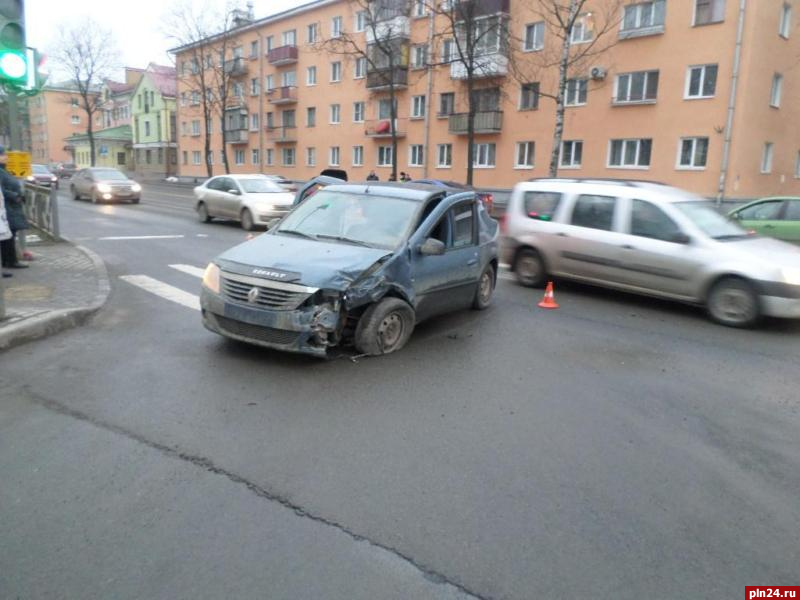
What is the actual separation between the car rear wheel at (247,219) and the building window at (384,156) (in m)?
24.1

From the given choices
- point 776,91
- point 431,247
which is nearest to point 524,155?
point 776,91

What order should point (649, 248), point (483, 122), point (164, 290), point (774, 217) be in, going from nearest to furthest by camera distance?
point (649, 248), point (164, 290), point (774, 217), point (483, 122)

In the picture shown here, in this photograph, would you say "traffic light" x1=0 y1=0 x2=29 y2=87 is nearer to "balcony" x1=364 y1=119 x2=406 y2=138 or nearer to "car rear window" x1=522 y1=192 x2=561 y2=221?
"car rear window" x1=522 y1=192 x2=561 y2=221

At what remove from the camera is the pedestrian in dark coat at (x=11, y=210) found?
9.31 meters

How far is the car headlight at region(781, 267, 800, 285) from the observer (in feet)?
24.2

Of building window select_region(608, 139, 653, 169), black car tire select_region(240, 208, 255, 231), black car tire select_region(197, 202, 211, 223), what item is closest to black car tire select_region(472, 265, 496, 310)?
black car tire select_region(240, 208, 255, 231)

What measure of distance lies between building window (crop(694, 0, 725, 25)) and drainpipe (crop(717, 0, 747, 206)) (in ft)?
2.69

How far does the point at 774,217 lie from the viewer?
12.8m

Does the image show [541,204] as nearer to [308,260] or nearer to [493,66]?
[308,260]

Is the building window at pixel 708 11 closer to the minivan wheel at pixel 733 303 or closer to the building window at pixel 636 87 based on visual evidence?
the building window at pixel 636 87

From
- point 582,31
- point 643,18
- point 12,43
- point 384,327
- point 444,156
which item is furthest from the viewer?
point 444,156

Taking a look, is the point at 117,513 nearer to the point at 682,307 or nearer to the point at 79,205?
the point at 682,307

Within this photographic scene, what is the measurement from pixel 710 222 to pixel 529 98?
25831 mm

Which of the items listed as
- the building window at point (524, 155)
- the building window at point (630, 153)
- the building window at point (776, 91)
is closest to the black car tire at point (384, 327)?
the building window at point (630, 153)
